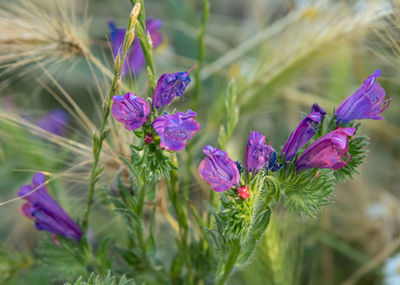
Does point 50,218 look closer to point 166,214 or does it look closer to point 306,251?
Answer: point 166,214

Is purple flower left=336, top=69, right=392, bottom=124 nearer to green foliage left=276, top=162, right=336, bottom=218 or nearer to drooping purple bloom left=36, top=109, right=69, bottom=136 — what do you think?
green foliage left=276, top=162, right=336, bottom=218

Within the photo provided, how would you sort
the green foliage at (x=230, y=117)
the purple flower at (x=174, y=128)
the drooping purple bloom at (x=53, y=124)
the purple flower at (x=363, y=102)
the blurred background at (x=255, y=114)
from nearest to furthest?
the purple flower at (x=174, y=128)
the purple flower at (x=363, y=102)
the green foliage at (x=230, y=117)
the blurred background at (x=255, y=114)
the drooping purple bloom at (x=53, y=124)

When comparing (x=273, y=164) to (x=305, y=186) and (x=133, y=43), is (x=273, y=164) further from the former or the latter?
(x=133, y=43)

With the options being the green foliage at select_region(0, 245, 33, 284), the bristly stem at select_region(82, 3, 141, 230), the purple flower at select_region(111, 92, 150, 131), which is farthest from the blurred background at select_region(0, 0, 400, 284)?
the purple flower at select_region(111, 92, 150, 131)

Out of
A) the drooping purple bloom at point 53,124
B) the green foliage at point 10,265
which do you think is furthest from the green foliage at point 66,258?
the drooping purple bloom at point 53,124

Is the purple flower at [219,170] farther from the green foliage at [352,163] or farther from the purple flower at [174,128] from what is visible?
the green foliage at [352,163]

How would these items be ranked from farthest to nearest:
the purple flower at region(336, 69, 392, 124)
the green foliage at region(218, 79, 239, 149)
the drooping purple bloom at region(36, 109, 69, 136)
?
the drooping purple bloom at region(36, 109, 69, 136) → the green foliage at region(218, 79, 239, 149) → the purple flower at region(336, 69, 392, 124)
